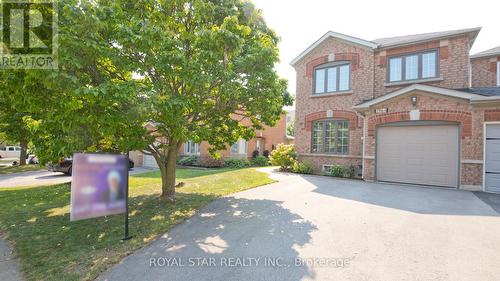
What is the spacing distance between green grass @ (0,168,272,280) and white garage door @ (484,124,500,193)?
9.42m

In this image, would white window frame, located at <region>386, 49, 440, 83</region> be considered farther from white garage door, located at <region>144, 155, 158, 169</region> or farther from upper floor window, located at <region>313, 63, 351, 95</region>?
white garage door, located at <region>144, 155, 158, 169</region>

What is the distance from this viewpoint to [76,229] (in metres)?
6.10

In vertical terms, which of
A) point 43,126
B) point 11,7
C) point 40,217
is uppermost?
point 11,7

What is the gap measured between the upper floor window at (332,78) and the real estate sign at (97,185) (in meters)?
12.8

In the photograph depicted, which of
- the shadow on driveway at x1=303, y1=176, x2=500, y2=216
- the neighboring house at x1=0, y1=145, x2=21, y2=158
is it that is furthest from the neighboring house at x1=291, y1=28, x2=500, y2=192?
the neighboring house at x1=0, y1=145, x2=21, y2=158

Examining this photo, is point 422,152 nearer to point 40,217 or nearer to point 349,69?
point 349,69

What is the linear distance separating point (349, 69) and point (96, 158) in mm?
13808

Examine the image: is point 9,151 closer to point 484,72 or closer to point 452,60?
point 452,60

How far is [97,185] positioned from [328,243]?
4277 millimetres

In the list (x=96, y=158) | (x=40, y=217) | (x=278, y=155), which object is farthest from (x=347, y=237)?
(x=278, y=155)

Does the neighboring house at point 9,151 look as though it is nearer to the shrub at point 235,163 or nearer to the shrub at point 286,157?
the shrub at point 235,163

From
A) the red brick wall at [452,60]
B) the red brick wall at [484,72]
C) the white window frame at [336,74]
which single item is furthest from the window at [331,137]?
the red brick wall at [484,72]

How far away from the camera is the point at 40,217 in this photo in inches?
289

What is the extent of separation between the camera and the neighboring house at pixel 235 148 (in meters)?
22.6
